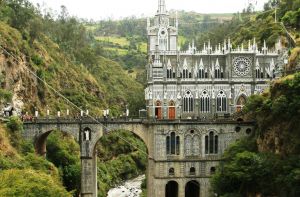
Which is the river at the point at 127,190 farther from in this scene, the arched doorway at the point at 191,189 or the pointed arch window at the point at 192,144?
the pointed arch window at the point at 192,144

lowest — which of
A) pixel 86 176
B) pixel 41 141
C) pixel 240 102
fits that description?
pixel 86 176

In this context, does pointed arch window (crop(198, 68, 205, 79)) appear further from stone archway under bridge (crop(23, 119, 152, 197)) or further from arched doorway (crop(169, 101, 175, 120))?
stone archway under bridge (crop(23, 119, 152, 197))

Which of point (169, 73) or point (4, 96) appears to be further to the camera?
point (169, 73)

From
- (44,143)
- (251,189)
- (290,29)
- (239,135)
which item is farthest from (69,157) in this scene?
(290,29)

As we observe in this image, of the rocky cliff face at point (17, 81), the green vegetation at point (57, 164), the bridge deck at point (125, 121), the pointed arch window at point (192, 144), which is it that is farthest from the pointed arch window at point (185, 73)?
the rocky cliff face at point (17, 81)

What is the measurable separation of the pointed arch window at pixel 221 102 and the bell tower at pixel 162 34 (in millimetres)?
7952

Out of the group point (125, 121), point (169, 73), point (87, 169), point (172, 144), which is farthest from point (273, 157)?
point (87, 169)

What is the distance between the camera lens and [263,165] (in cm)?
5122

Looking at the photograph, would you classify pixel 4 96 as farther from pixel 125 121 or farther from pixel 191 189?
pixel 191 189

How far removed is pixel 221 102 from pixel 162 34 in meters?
11.2

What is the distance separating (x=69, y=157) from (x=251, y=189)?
28.2 m

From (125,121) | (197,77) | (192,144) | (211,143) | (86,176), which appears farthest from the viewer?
(197,77)

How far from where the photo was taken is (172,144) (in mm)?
63031

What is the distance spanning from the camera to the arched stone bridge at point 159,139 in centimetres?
6266
